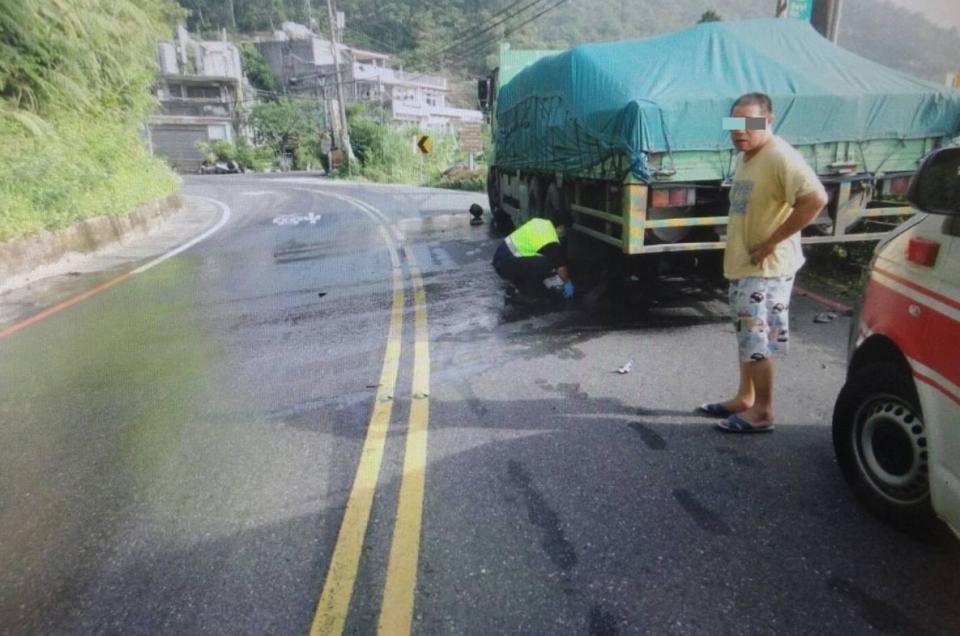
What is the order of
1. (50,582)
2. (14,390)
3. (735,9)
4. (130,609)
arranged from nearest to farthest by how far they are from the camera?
(130,609)
(50,582)
(14,390)
(735,9)

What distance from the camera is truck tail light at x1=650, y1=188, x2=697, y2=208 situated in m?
5.83

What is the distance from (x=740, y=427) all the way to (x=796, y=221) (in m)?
1.20

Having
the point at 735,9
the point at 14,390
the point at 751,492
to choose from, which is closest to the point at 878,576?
the point at 751,492

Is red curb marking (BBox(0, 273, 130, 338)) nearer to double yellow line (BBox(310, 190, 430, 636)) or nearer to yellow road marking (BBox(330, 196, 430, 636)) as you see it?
double yellow line (BBox(310, 190, 430, 636))

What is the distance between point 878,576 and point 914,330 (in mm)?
961

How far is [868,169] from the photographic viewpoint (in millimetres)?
6094

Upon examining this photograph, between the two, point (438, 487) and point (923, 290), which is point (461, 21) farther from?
point (923, 290)

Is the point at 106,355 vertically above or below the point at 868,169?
below

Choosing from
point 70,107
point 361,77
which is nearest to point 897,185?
point 70,107

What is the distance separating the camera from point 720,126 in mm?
5809

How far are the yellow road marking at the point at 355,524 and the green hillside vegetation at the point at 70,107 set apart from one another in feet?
24.7

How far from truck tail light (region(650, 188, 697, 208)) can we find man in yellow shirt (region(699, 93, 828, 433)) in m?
2.14

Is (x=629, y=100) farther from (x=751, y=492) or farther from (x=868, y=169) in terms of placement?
(x=751, y=492)

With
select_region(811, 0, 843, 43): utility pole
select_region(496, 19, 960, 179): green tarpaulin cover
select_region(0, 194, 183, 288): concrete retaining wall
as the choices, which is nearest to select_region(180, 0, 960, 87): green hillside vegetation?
select_region(0, 194, 183, 288): concrete retaining wall
